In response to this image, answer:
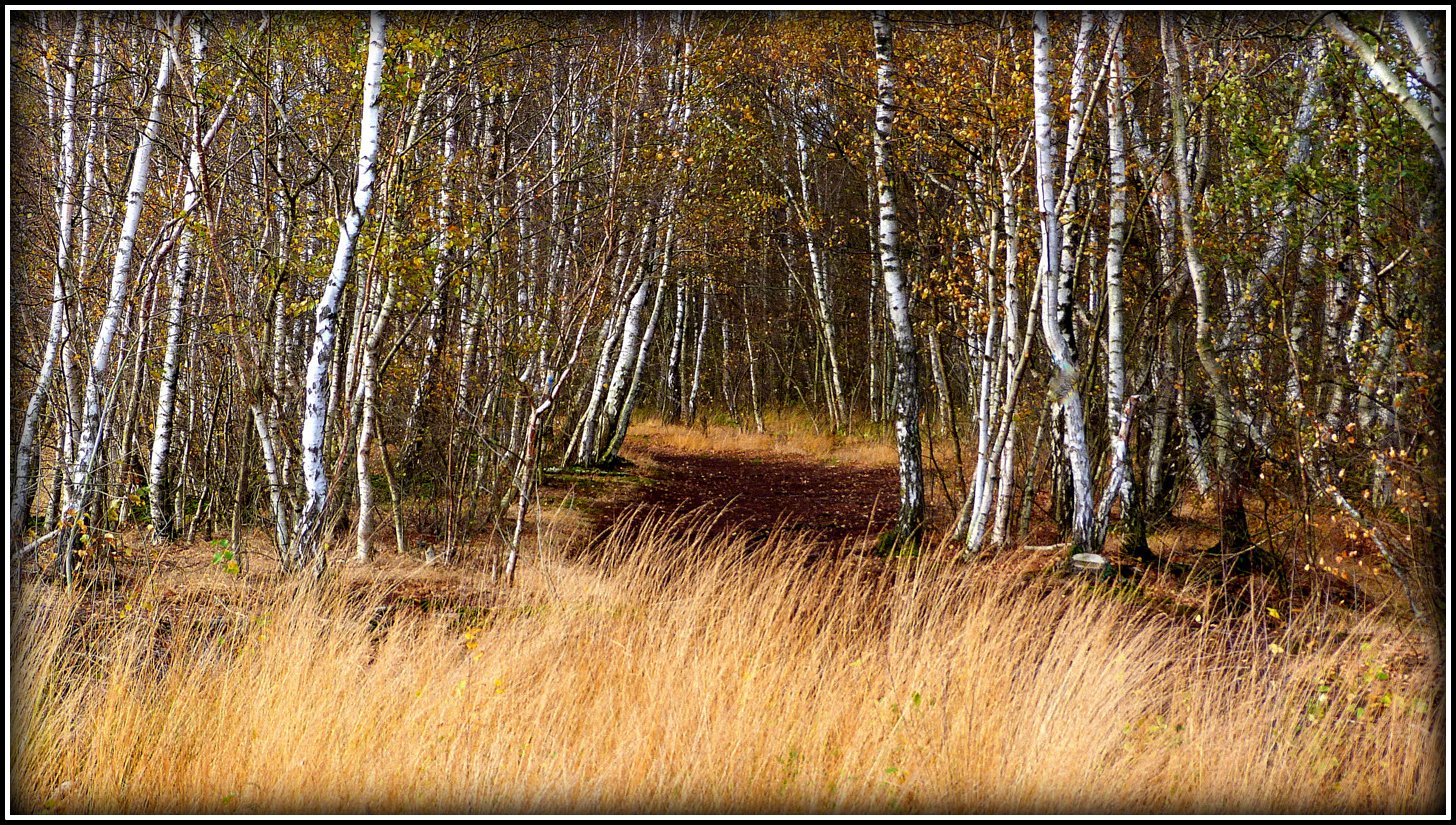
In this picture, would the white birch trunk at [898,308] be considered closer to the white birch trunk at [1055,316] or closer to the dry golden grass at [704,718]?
the white birch trunk at [1055,316]

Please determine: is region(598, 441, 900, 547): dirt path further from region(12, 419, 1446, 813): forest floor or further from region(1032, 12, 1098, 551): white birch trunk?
region(12, 419, 1446, 813): forest floor

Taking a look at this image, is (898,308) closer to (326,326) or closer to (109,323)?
(326,326)

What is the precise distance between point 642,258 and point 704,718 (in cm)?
801

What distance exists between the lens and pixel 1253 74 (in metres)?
6.28

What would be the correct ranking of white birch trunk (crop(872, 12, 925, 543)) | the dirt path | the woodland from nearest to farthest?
the woodland, white birch trunk (crop(872, 12, 925, 543)), the dirt path

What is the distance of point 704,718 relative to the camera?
10.4 ft

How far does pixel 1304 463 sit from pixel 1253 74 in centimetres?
298

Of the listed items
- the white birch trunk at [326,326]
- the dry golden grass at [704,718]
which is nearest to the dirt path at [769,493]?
the white birch trunk at [326,326]

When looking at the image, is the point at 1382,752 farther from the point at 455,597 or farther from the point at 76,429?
the point at 76,429

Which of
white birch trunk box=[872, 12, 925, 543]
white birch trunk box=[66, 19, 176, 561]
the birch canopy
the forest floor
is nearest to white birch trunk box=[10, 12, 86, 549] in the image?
the birch canopy

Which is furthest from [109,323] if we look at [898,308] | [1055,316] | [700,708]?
[1055,316]

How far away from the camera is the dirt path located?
364 inches

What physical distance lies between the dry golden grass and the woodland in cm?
2

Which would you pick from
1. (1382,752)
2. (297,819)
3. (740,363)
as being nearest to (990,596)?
(1382,752)
